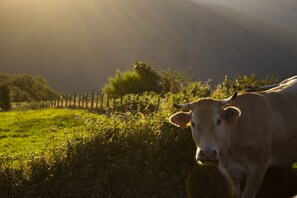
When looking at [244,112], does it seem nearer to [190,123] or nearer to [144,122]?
[190,123]

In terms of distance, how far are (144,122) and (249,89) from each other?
15.4 feet

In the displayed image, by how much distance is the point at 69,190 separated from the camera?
9000mm

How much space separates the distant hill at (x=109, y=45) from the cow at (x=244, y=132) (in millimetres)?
133779

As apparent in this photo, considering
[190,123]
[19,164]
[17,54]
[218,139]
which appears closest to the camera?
[218,139]

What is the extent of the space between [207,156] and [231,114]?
1.01 meters

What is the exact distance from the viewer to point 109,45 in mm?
166750

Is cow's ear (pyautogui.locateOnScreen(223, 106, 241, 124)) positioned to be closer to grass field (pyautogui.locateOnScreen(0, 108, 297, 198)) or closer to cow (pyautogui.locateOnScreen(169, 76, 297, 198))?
cow (pyautogui.locateOnScreen(169, 76, 297, 198))

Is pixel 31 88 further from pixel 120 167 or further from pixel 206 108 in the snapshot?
pixel 206 108

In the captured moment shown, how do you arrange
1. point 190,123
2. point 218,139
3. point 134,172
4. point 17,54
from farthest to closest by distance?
point 17,54 → point 134,172 → point 190,123 → point 218,139

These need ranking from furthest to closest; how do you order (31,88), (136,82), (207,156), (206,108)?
1. (31,88)
2. (136,82)
3. (206,108)
4. (207,156)

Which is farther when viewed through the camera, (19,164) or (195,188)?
(19,164)

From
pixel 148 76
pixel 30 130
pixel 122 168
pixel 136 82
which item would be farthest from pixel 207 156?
pixel 148 76

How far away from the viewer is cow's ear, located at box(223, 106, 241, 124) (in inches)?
296

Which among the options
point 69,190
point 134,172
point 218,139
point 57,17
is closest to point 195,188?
point 134,172
